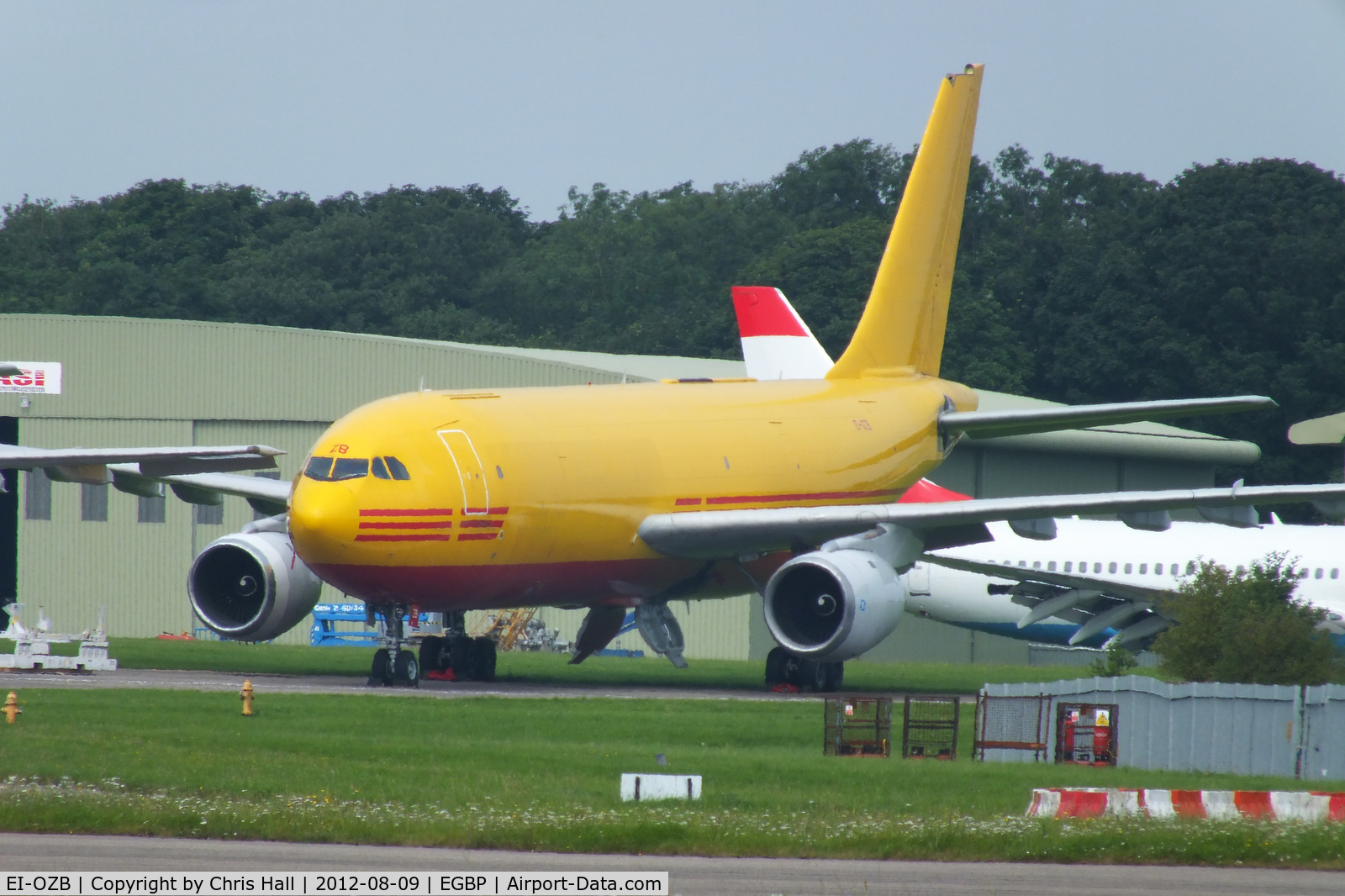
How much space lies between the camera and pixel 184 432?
47375 mm

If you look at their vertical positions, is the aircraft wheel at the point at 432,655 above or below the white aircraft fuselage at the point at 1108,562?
below

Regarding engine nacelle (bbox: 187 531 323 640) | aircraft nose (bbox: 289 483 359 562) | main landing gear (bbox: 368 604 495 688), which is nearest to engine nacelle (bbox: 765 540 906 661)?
main landing gear (bbox: 368 604 495 688)

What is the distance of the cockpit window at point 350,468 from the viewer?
25156mm

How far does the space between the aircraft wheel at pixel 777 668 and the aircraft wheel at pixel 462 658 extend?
4.66 metres

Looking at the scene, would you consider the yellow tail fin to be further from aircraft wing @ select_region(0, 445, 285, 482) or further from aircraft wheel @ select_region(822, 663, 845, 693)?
aircraft wing @ select_region(0, 445, 285, 482)

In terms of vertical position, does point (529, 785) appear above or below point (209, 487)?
below

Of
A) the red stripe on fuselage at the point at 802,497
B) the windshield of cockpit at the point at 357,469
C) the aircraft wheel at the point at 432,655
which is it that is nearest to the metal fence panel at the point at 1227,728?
the windshield of cockpit at the point at 357,469

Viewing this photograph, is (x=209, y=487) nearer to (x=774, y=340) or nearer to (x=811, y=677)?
(x=811, y=677)

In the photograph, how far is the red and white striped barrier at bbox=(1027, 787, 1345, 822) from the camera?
15312mm

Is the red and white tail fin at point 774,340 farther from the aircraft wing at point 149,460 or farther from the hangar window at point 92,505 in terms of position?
the hangar window at point 92,505

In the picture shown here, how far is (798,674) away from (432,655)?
5.76m

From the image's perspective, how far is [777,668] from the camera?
97.6 ft

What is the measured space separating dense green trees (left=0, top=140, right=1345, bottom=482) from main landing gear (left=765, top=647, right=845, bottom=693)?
4687 cm

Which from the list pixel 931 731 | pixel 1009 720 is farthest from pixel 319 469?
pixel 1009 720
